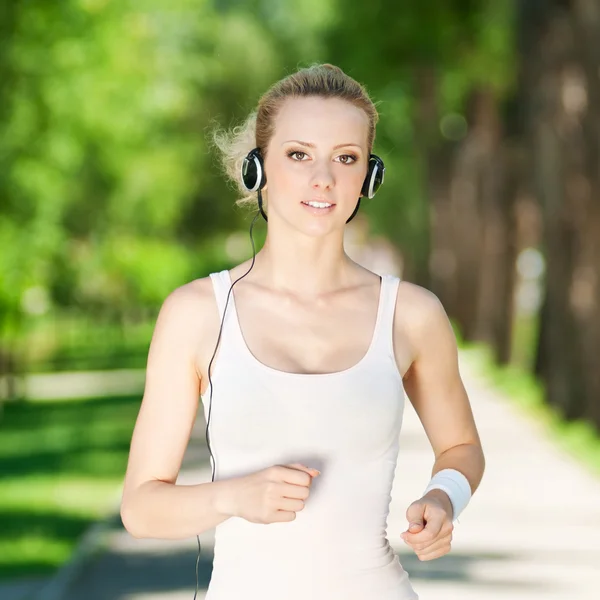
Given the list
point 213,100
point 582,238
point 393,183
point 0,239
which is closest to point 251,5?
point 393,183

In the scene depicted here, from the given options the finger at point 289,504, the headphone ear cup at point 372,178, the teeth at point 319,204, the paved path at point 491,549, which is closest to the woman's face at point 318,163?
the teeth at point 319,204

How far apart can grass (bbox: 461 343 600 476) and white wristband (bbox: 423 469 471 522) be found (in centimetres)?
1221

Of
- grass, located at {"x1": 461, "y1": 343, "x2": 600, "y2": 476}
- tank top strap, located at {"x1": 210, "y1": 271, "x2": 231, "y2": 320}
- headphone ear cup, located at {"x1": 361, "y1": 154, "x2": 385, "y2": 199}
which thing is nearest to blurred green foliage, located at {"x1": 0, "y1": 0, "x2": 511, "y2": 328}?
headphone ear cup, located at {"x1": 361, "y1": 154, "x2": 385, "y2": 199}

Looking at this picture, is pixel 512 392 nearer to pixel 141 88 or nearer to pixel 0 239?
pixel 0 239

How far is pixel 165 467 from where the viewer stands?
3.67 meters

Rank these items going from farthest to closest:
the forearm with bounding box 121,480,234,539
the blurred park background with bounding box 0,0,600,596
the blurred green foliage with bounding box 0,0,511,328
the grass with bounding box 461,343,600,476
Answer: the blurred green foliage with bounding box 0,0,511,328, the blurred park background with bounding box 0,0,600,596, the grass with bounding box 461,343,600,476, the forearm with bounding box 121,480,234,539

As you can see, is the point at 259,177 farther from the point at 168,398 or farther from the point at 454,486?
the point at 454,486

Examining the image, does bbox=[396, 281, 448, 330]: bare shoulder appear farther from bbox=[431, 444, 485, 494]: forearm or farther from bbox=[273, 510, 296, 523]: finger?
bbox=[273, 510, 296, 523]: finger

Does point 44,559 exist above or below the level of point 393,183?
below

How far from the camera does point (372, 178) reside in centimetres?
395

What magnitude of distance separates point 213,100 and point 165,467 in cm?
6900

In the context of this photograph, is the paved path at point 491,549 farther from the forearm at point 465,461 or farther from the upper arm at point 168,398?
the upper arm at point 168,398

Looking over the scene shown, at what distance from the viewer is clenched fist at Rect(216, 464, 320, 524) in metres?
3.34

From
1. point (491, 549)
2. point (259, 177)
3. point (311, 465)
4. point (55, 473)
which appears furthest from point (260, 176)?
point (55, 473)
